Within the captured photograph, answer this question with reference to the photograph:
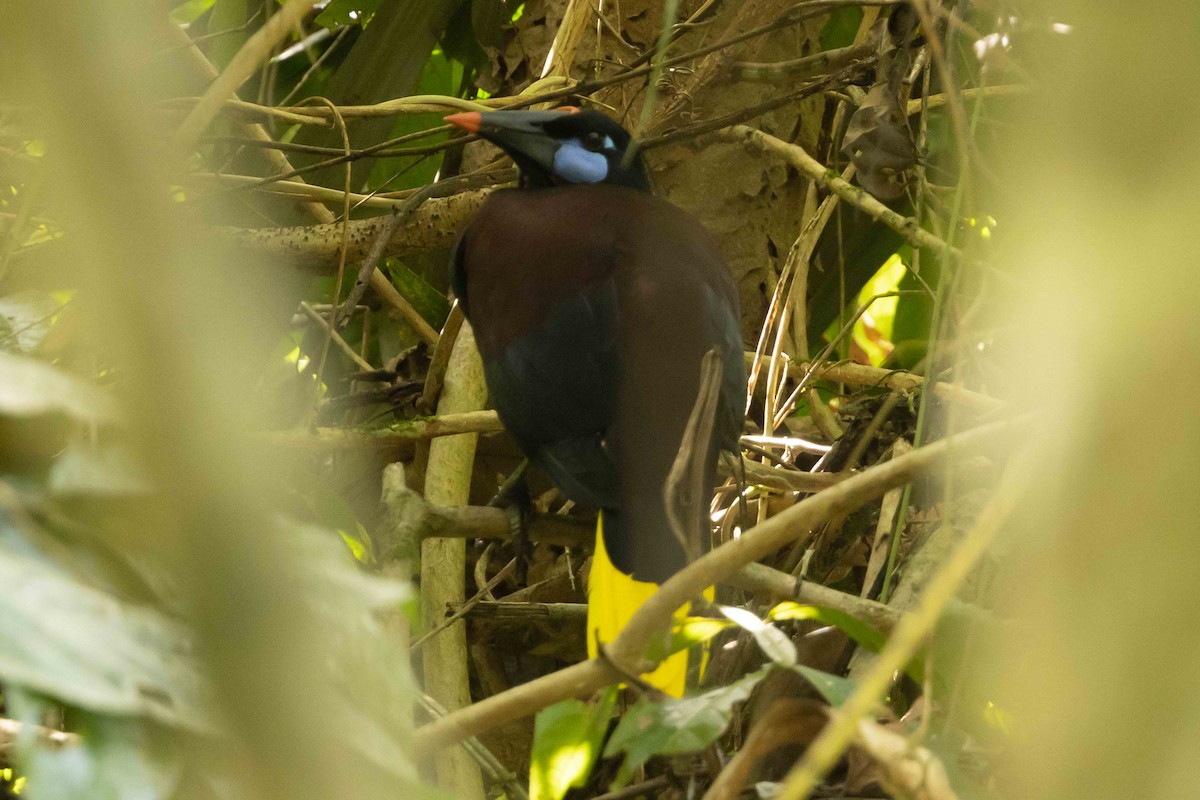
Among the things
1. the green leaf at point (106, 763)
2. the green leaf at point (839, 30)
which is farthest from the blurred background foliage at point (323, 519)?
the green leaf at point (839, 30)

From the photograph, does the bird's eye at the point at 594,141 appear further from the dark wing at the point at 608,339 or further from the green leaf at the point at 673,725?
the green leaf at the point at 673,725

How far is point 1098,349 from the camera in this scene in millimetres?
500

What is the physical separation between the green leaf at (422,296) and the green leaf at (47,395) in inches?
63.0

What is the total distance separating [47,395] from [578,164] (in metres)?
1.44

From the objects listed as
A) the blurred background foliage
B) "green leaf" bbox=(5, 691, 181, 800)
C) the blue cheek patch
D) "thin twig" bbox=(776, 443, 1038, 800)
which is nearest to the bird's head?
the blue cheek patch

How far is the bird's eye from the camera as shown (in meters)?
1.90

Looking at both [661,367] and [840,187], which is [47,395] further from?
[840,187]

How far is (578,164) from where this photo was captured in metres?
1.89

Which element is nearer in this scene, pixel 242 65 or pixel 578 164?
pixel 242 65

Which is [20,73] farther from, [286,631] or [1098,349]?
[1098,349]

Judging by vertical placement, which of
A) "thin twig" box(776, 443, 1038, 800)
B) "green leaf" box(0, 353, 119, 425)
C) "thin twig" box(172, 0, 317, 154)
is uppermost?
"thin twig" box(172, 0, 317, 154)

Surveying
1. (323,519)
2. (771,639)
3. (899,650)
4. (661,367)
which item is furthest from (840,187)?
(899,650)

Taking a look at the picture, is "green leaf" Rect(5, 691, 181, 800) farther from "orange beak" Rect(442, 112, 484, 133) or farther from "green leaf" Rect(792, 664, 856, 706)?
"orange beak" Rect(442, 112, 484, 133)

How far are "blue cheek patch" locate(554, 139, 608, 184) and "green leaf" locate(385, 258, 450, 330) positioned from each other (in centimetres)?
42
